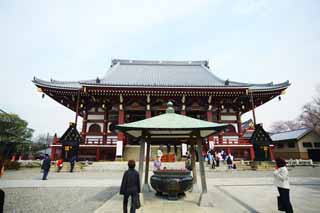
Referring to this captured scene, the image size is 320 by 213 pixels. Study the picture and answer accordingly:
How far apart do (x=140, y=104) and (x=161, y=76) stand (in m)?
7.05

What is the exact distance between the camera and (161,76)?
23734mm

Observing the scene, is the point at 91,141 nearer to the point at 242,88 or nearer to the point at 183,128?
the point at 183,128

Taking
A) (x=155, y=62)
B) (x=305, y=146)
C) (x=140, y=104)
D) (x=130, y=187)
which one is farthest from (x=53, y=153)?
(x=305, y=146)

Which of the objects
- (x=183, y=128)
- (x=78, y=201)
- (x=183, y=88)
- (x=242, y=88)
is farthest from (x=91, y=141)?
(x=242, y=88)

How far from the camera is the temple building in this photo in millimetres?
16359

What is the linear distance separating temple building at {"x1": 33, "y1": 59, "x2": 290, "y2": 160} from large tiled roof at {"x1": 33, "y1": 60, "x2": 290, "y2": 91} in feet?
0.61

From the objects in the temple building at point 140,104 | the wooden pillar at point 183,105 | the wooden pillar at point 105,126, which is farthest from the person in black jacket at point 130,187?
the wooden pillar at point 183,105

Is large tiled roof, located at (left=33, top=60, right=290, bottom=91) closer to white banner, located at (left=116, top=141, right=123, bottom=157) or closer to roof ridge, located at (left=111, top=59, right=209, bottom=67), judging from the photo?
roof ridge, located at (left=111, top=59, right=209, bottom=67)

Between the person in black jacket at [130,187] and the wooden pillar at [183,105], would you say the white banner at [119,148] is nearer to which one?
the wooden pillar at [183,105]

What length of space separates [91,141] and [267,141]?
15.9 m

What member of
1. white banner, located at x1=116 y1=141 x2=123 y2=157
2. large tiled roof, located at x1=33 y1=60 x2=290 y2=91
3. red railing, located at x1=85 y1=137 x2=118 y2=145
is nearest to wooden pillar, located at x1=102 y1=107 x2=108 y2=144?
red railing, located at x1=85 y1=137 x2=118 y2=145

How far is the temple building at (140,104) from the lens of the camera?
16.4 meters

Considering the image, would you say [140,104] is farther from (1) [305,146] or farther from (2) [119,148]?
(1) [305,146]

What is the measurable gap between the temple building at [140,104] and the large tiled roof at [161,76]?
0.19 meters
